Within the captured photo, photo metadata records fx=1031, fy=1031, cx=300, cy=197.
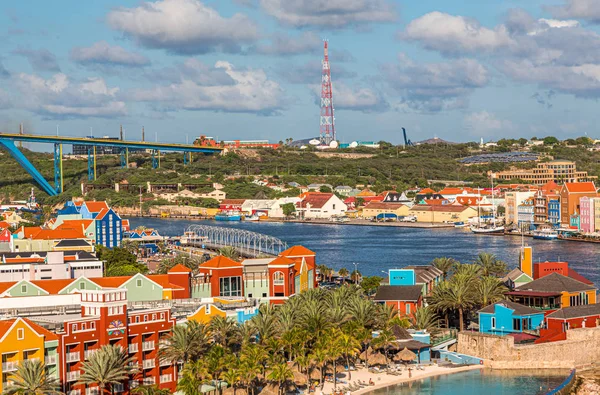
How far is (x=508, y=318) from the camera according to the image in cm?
1612

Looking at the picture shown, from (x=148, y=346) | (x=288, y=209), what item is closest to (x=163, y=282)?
(x=148, y=346)

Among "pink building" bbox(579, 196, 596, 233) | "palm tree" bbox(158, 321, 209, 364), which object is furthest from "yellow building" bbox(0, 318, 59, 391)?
"pink building" bbox(579, 196, 596, 233)

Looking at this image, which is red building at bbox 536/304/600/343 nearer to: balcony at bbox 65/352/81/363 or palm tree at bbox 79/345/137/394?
palm tree at bbox 79/345/137/394

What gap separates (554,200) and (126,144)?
97.0 ft

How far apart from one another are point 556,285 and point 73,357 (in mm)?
8790

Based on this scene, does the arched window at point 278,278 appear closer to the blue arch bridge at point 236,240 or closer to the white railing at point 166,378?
the white railing at point 166,378

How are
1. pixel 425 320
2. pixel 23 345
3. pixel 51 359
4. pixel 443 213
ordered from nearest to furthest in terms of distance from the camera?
pixel 23 345, pixel 51 359, pixel 425 320, pixel 443 213

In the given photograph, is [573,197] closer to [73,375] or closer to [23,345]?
[73,375]

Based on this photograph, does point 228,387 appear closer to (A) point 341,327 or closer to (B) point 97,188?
(A) point 341,327

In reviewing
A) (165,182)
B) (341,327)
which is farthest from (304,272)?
(165,182)

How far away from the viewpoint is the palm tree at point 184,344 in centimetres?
1255

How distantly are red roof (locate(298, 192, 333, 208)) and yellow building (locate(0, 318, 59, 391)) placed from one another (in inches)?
1669

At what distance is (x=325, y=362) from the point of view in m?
14.1

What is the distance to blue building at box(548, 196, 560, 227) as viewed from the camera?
43.7 metres
